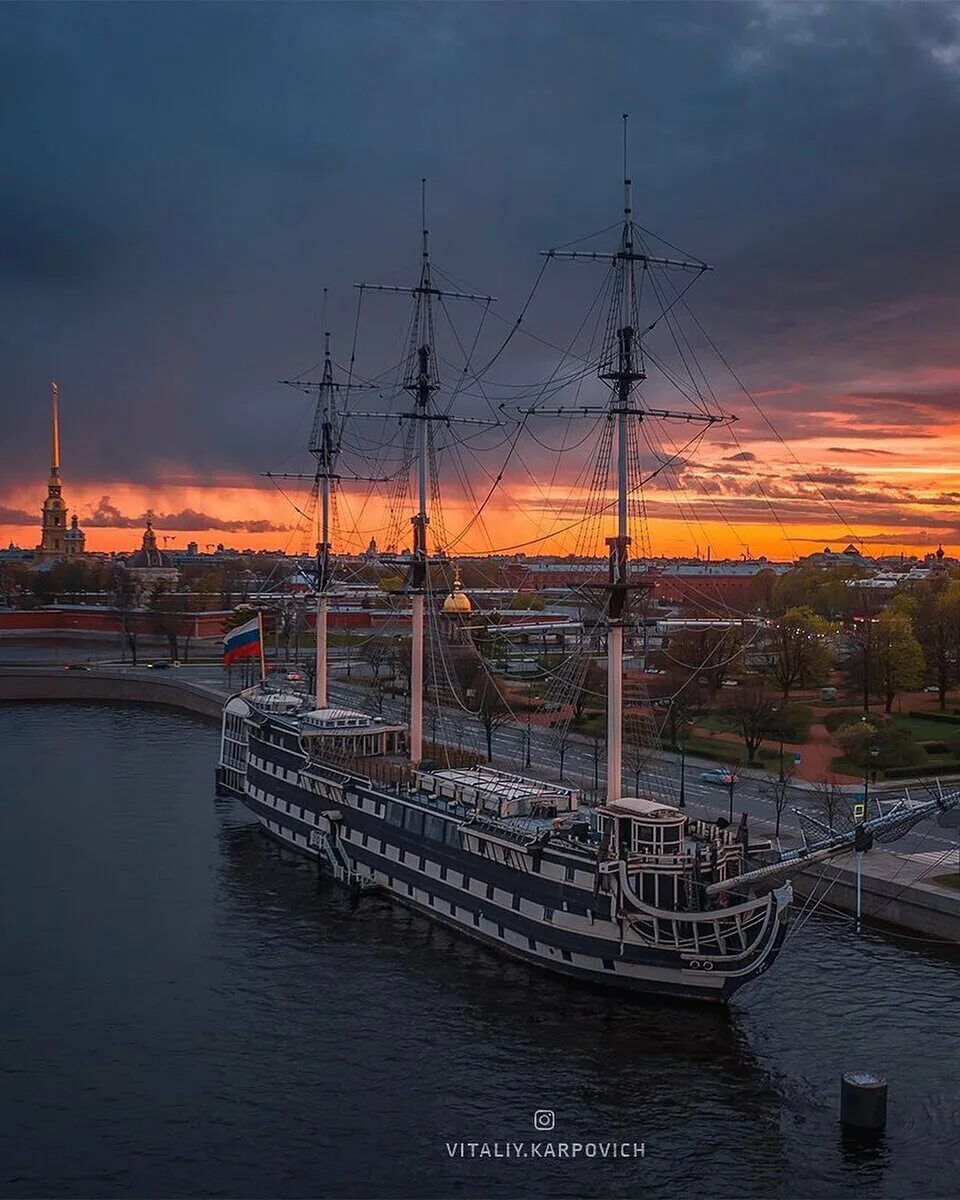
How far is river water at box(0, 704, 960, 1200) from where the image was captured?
21.5m

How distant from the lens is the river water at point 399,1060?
21547 mm

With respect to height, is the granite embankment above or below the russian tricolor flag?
below

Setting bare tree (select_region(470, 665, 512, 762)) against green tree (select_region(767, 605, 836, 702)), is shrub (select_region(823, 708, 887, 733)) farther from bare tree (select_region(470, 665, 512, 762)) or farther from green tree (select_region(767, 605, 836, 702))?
bare tree (select_region(470, 665, 512, 762))

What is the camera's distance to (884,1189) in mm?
20953

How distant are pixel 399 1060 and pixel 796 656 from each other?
52.5m

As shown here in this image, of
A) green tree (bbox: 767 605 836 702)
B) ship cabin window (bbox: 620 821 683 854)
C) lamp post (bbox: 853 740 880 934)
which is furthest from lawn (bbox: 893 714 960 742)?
ship cabin window (bbox: 620 821 683 854)

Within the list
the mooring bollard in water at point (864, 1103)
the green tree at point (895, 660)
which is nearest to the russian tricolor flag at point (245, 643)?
the mooring bollard in water at point (864, 1103)

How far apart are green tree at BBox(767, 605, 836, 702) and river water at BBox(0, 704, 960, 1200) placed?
40.4 m

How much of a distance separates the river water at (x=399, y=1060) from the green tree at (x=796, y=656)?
40.4 metres

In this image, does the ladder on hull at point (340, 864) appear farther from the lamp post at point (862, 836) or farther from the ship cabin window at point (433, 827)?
the lamp post at point (862, 836)

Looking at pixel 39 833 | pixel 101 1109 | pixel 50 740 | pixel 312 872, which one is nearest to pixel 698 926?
pixel 101 1109

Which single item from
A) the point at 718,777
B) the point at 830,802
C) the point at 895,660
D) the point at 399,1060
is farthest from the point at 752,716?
the point at 399,1060

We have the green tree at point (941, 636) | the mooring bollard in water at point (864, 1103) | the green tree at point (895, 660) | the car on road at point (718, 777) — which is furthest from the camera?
the green tree at point (941, 636)

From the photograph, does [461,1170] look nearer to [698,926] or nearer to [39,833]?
[698,926]
